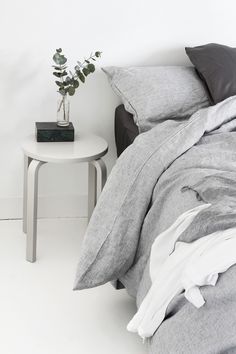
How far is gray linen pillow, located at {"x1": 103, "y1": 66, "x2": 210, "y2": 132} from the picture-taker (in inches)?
113

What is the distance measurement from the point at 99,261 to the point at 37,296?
351 millimetres

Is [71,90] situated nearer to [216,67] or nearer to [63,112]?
[63,112]

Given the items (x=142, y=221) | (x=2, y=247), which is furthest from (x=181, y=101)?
(x=2, y=247)

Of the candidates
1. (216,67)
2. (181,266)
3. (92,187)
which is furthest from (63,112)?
(181,266)

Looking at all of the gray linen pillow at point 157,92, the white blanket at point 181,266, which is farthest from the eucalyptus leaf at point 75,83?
the white blanket at point 181,266

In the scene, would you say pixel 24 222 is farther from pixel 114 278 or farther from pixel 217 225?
pixel 217 225

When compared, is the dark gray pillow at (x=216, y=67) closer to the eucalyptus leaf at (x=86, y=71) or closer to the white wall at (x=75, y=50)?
the white wall at (x=75, y=50)

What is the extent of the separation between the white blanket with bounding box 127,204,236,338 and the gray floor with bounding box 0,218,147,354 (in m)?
0.40

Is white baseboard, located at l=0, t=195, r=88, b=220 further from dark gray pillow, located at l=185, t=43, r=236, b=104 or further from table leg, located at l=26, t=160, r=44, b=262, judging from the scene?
dark gray pillow, located at l=185, t=43, r=236, b=104

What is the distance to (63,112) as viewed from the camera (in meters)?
2.99

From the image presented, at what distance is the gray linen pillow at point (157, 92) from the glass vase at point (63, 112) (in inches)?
8.7

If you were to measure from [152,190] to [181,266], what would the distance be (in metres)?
0.55

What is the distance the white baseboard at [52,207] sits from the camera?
10.7 feet

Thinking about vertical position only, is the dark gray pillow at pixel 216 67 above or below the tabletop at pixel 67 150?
above
